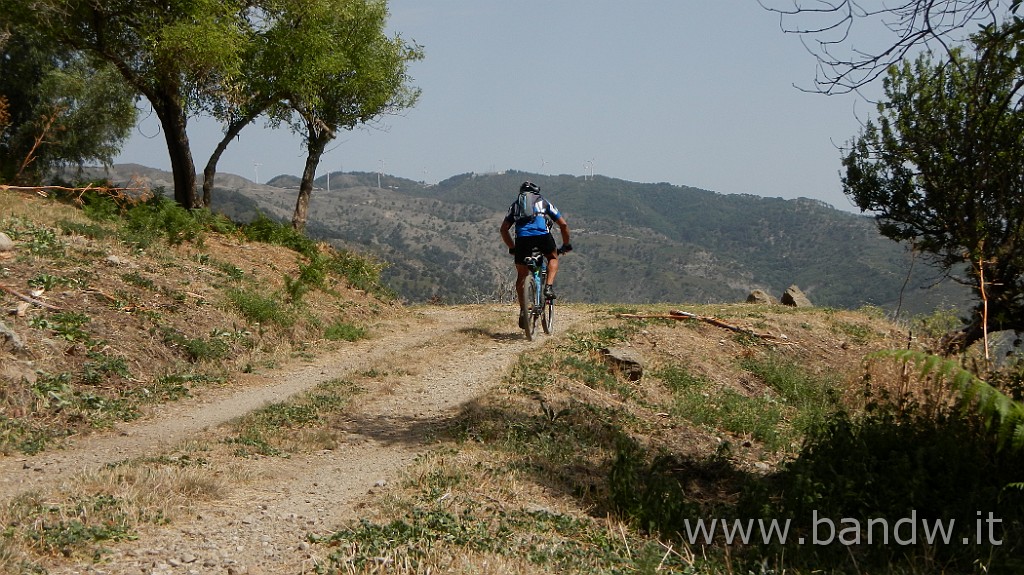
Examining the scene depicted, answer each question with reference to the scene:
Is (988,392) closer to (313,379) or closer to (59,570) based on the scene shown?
(59,570)

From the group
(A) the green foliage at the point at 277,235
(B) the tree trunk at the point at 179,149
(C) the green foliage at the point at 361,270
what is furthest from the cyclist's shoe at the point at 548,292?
(B) the tree trunk at the point at 179,149

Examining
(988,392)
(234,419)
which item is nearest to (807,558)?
(988,392)

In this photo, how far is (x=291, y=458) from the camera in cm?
694

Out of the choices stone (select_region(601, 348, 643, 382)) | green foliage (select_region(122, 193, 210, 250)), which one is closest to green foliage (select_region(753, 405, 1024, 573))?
stone (select_region(601, 348, 643, 382))

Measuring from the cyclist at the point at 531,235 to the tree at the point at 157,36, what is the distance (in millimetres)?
8859

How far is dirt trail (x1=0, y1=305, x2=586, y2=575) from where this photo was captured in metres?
4.72

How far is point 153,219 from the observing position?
16.1 m

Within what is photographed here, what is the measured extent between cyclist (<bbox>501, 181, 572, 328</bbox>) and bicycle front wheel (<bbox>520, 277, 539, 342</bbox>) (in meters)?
0.05

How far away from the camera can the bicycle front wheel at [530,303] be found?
13.1m

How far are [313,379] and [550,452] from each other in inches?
193

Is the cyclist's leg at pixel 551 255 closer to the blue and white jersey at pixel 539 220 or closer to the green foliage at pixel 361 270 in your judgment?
the blue and white jersey at pixel 539 220

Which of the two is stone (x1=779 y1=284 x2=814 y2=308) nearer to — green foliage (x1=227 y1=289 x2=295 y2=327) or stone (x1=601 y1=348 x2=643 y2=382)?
stone (x1=601 y1=348 x2=643 y2=382)

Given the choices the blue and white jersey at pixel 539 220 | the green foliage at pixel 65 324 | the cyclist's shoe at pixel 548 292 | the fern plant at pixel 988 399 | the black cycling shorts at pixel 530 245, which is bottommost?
the green foliage at pixel 65 324

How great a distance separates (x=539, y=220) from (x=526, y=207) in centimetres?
30
